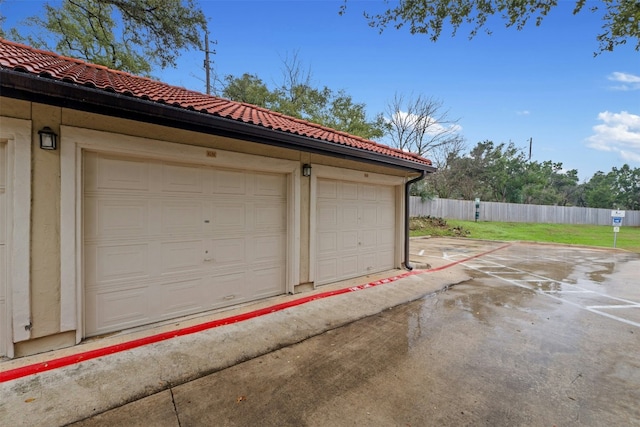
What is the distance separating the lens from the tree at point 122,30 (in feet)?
32.5

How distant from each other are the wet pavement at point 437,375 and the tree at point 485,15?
15.6 ft

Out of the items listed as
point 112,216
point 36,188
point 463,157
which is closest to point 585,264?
point 112,216

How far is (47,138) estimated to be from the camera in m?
3.12

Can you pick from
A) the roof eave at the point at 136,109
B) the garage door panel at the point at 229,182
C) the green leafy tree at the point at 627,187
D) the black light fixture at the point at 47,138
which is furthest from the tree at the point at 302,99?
the green leafy tree at the point at 627,187

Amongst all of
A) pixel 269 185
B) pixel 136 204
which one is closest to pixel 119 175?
pixel 136 204

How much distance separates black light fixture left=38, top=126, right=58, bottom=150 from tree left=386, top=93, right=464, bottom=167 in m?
24.3

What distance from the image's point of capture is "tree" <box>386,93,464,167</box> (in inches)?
950

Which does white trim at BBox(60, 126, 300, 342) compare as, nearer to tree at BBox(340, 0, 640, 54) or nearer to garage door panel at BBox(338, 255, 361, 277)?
tree at BBox(340, 0, 640, 54)

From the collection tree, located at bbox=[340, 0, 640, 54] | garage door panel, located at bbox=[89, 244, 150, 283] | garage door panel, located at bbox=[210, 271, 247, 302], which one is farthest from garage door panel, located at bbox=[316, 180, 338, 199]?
garage door panel, located at bbox=[89, 244, 150, 283]

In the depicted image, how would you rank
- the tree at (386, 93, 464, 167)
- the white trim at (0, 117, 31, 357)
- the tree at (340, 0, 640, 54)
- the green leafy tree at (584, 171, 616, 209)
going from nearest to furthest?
the white trim at (0, 117, 31, 357) → the tree at (340, 0, 640, 54) → the tree at (386, 93, 464, 167) → the green leafy tree at (584, 171, 616, 209)

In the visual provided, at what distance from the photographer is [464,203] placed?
24.4 meters

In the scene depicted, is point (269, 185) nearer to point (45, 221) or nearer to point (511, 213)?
point (45, 221)

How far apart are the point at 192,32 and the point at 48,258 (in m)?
10.6

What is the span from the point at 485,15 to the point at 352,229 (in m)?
4.75
